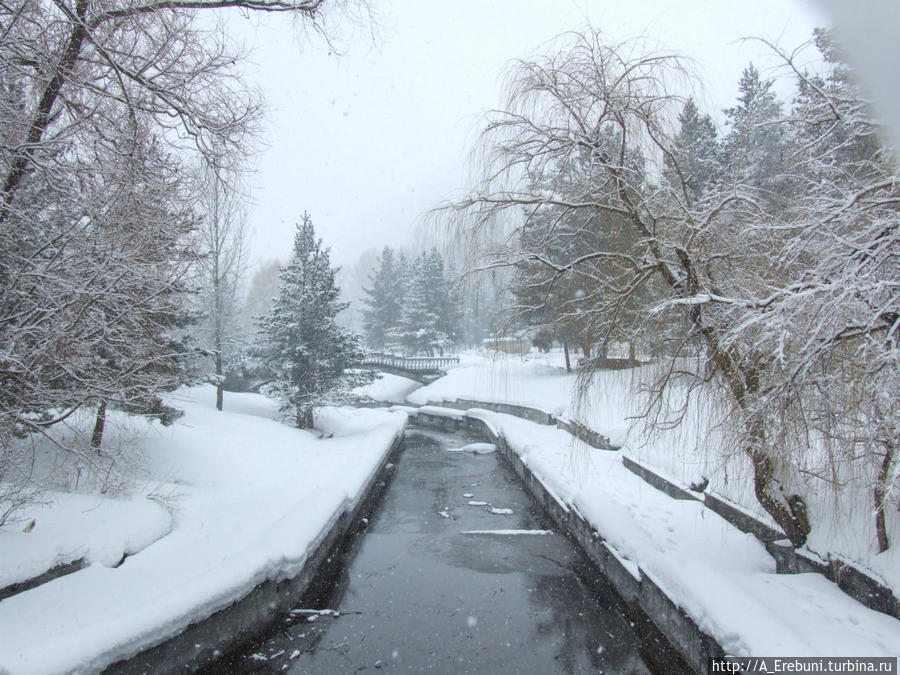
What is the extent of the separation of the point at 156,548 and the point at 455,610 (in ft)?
12.3

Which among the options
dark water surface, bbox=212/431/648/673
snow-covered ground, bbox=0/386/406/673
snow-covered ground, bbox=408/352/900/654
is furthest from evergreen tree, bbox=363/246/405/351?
dark water surface, bbox=212/431/648/673

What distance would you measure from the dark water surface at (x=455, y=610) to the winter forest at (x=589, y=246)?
235 cm

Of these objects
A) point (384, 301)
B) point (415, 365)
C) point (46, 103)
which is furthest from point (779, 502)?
point (384, 301)

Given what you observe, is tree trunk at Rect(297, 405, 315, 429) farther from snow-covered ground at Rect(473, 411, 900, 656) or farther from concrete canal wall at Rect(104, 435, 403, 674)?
snow-covered ground at Rect(473, 411, 900, 656)

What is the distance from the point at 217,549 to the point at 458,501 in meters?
5.62

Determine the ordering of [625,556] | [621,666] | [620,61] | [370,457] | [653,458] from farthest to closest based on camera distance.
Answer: [370,457] → [653,458] → [625,556] → [620,61] → [621,666]

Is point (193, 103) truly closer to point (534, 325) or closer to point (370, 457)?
point (534, 325)

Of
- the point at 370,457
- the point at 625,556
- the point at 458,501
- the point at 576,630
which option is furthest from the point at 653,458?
the point at 370,457

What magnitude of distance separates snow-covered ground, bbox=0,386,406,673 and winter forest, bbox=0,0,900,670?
526 millimetres

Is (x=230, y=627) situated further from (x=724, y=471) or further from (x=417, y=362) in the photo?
(x=417, y=362)

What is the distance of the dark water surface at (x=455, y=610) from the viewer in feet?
16.4

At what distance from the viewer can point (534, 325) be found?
21.2 ft

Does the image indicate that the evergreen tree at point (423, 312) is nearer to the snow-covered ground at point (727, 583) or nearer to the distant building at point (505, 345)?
the snow-covered ground at point (727, 583)

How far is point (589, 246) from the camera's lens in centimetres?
627
